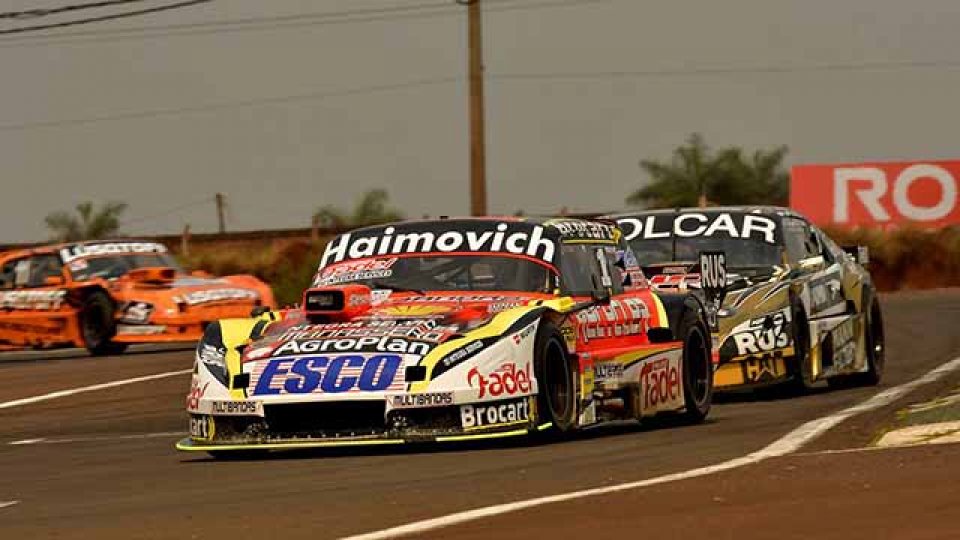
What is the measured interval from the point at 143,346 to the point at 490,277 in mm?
19409

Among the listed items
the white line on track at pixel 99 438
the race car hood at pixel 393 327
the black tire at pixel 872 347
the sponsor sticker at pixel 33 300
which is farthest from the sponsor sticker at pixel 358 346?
the sponsor sticker at pixel 33 300

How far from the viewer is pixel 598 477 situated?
1108 centimetres

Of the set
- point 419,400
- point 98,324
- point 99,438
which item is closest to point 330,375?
point 419,400

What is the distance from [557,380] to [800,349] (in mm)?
5358

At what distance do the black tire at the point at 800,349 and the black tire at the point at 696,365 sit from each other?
8.21 feet

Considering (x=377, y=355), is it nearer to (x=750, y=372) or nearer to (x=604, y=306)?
(x=604, y=306)

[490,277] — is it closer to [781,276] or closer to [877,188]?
[781,276]

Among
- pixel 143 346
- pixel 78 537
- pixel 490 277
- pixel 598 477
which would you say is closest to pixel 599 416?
pixel 490 277

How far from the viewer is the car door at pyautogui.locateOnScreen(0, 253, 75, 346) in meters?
29.8

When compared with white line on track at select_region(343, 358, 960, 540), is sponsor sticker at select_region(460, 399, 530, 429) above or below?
above

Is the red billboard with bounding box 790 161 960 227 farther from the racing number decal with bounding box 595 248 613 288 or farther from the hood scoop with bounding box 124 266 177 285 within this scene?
the racing number decal with bounding box 595 248 613 288

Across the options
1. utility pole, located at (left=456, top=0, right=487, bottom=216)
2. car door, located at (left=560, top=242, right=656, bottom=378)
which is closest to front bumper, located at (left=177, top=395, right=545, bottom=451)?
car door, located at (left=560, top=242, right=656, bottom=378)

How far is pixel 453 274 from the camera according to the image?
1434 cm

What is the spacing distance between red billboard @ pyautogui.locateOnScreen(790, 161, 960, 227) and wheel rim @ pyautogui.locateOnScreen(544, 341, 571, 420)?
37.3 m
